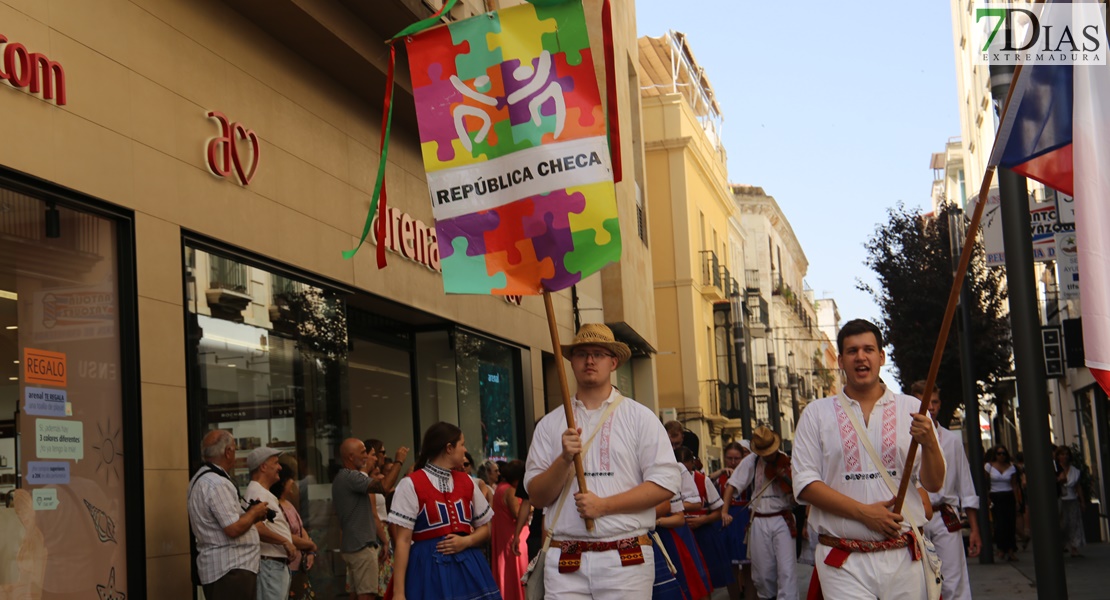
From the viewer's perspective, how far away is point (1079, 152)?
252 inches

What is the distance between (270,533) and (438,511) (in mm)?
2409

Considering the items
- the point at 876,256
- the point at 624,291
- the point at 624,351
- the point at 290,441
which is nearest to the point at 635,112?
the point at 624,291

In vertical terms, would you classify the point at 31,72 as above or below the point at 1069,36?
above

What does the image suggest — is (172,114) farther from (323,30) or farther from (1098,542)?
(1098,542)

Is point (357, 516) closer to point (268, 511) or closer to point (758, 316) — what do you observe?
point (268, 511)

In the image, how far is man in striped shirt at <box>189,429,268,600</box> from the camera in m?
9.80

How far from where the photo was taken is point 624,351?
7.73 metres

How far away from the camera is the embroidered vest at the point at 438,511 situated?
8.62 m

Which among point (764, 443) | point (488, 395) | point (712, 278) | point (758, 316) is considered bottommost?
point (764, 443)

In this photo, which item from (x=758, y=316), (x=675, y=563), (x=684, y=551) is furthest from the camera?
(x=758, y=316)

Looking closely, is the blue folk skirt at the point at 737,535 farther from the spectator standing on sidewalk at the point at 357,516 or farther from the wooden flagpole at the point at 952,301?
the wooden flagpole at the point at 952,301

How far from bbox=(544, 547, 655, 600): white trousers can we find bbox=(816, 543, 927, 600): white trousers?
0.91 metres

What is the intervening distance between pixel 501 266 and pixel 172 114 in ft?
15.8

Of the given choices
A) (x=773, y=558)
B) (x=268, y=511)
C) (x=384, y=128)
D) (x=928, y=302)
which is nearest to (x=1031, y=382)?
(x=773, y=558)
